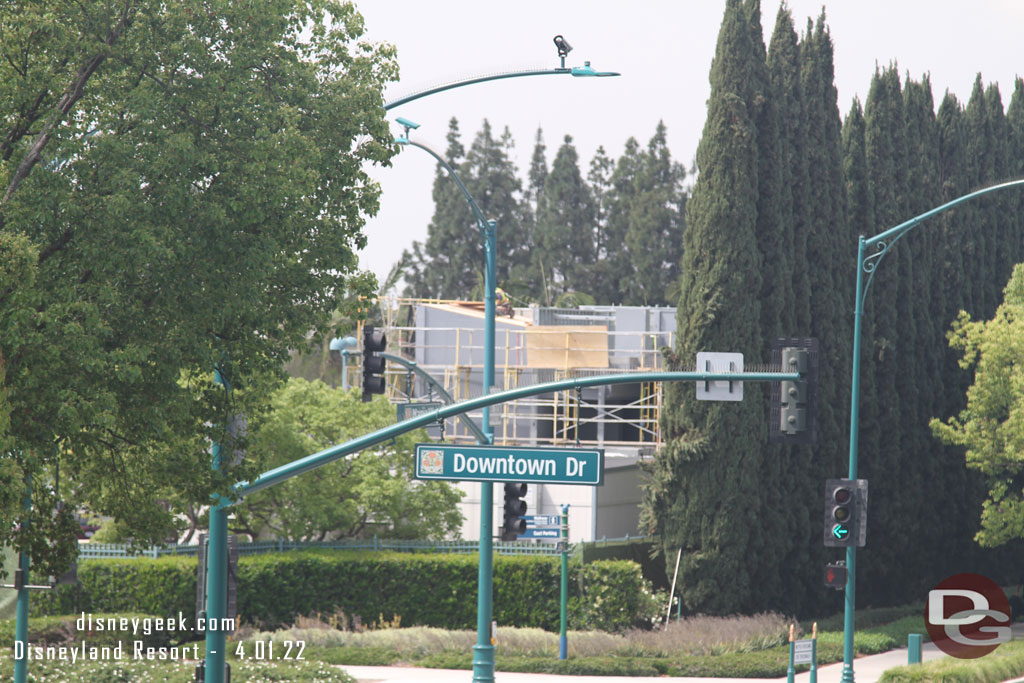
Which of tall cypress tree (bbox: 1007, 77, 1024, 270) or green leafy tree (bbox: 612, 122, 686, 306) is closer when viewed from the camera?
tall cypress tree (bbox: 1007, 77, 1024, 270)

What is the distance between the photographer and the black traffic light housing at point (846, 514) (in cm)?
2289

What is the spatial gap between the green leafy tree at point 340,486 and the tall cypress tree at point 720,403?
5729 mm

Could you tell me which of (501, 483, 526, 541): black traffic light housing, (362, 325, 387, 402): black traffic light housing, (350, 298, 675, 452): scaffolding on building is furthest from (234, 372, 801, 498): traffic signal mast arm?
(350, 298, 675, 452): scaffolding on building

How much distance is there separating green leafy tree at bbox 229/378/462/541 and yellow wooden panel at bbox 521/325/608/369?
935 centimetres

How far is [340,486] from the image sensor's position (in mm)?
31891

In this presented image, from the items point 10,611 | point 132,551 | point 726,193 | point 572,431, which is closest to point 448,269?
point 572,431

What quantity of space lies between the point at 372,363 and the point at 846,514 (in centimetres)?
899

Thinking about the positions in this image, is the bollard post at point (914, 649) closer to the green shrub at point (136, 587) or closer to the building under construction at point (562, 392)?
the building under construction at point (562, 392)

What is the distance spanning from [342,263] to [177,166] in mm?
2830

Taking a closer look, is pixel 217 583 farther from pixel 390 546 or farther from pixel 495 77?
pixel 390 546

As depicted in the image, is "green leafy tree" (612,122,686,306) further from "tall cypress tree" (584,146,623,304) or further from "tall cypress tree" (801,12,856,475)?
"tall cypress tree" (801,12,856,475)

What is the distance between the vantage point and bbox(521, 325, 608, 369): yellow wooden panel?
42375mm

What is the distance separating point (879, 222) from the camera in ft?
132

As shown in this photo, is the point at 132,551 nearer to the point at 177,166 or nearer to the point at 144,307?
the point at 144,307
